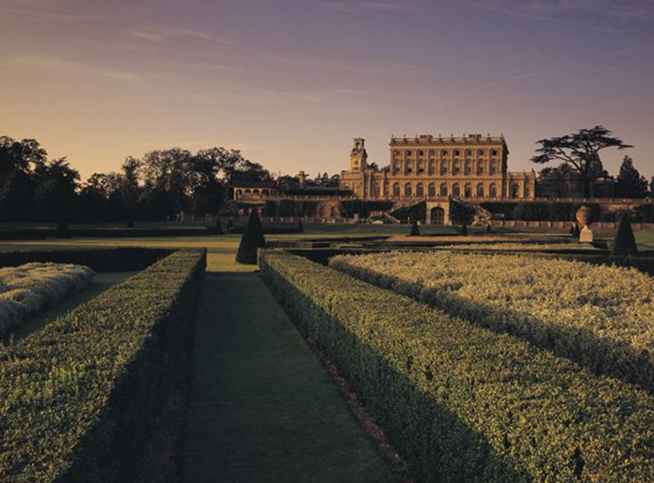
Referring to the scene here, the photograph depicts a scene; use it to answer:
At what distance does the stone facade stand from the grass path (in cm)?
9889

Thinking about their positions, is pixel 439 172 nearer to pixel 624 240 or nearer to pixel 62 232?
pixel 62 232

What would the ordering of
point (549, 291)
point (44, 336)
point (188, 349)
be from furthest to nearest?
1. point (549, 291)
2. point (188, 349)
3. point (44, 336)

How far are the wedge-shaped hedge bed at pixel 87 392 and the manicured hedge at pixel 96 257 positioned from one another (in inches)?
639

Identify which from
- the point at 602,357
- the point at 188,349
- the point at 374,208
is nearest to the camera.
Answer: the point at 602,357

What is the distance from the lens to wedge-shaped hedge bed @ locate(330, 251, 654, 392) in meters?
6.55

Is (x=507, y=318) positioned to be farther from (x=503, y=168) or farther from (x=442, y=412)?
(x=503, y=168)

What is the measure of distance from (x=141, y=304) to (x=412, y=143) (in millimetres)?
107360

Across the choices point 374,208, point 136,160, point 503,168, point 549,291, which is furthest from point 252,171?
point 549,291

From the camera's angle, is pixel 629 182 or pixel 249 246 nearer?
pixel 249 246

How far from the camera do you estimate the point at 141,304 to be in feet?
25.3

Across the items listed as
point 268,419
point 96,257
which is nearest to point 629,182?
point 96,257

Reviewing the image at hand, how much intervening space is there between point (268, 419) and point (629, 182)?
108833 millimetres

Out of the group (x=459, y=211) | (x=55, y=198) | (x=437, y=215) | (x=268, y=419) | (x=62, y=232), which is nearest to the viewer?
(x=268, y=419)

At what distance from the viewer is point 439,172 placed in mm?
110562
